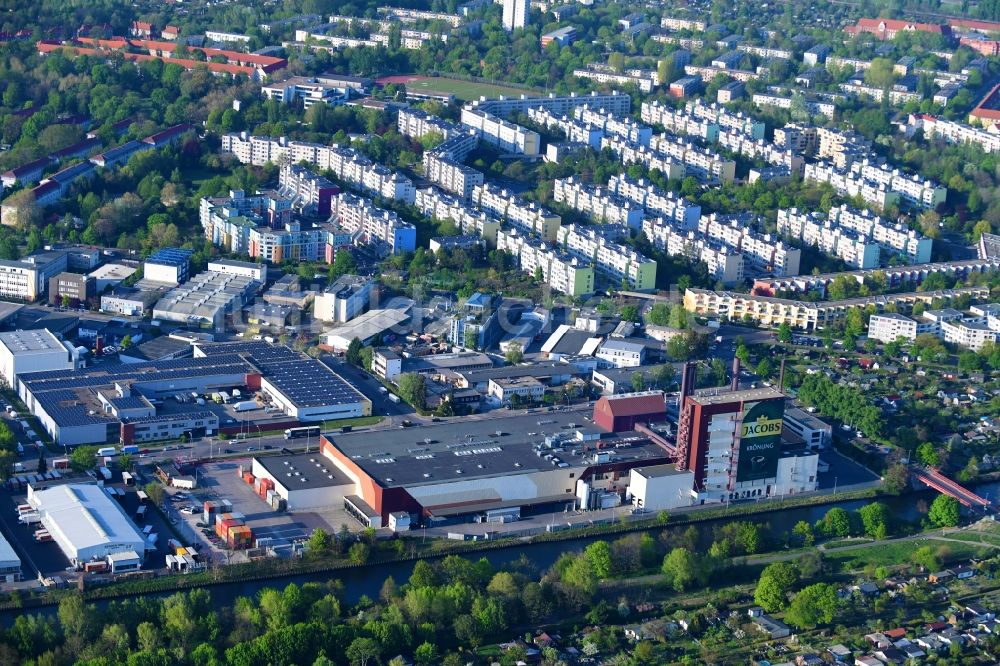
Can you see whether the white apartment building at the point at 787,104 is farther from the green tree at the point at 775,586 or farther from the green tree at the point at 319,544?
the green tree at the point at 319,544

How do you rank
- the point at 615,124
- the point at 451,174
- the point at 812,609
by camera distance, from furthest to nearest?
the point at 615,124 → the point at 451,174 → the point at 812,609

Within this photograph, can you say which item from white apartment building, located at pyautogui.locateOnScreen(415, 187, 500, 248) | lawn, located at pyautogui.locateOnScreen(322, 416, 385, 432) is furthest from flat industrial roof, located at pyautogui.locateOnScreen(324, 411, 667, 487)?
white apartment building, located at pyautogui.locateOnScreen(415, 187, 500, 248)

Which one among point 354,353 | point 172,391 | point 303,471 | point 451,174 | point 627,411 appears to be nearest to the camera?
point 303,471

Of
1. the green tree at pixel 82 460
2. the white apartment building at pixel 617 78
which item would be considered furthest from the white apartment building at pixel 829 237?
the green tree at pixel 82 460

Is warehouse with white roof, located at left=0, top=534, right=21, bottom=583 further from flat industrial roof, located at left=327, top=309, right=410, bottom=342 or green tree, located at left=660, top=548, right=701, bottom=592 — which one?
flat industrial roof, located at left=327, top=309, right=410, bottom=342

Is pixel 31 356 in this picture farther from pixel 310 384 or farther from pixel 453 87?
pixel 453 87

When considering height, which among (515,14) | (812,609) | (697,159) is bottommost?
(812,609)

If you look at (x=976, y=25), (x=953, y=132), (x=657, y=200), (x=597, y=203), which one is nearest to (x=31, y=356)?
(x=597, y=203)
